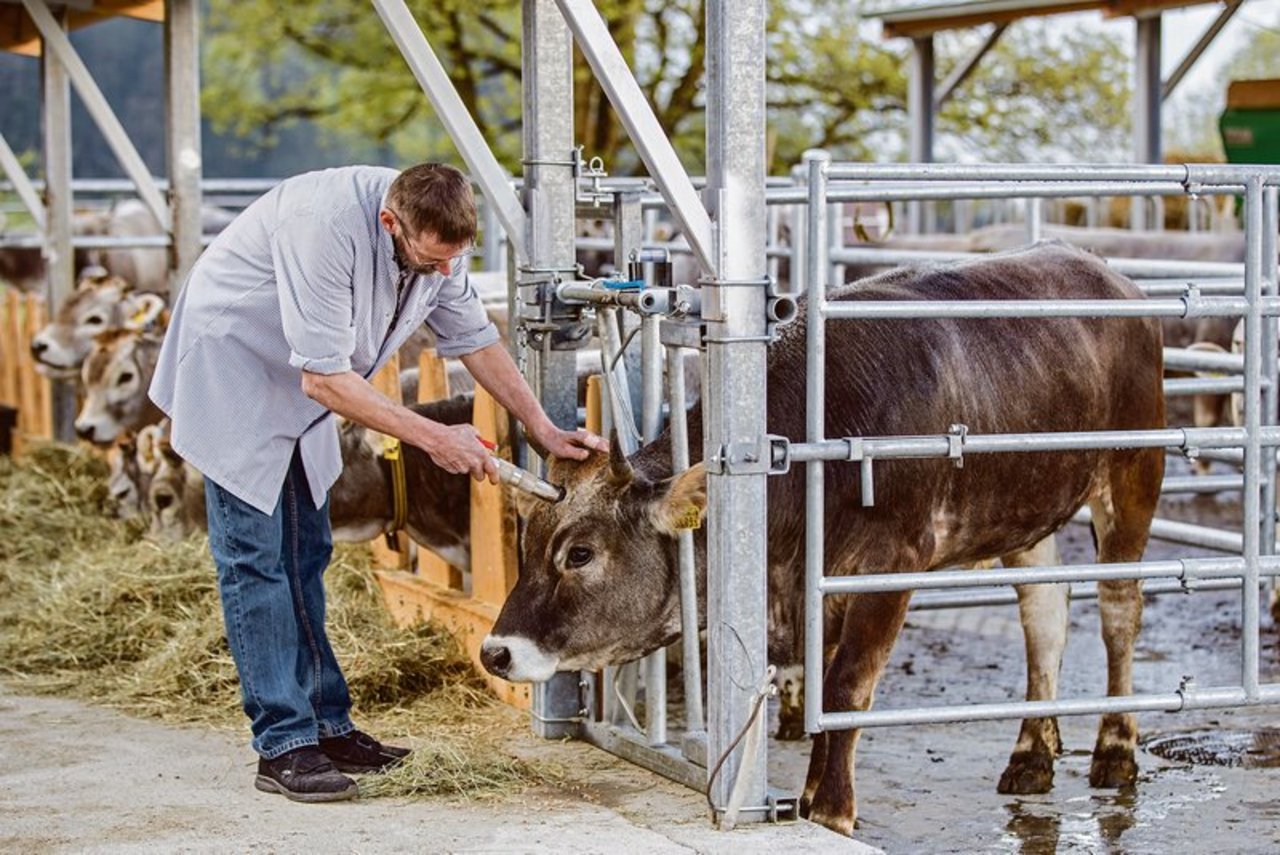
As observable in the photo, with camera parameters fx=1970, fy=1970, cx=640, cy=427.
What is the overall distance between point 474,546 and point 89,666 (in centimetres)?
136

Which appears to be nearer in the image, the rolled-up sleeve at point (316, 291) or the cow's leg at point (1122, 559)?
the rolled-up sleeve at point (316, 291)

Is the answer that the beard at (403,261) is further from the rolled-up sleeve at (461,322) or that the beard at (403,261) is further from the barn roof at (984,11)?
the barn roof at (984,11)

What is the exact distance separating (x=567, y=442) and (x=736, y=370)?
2.65 feet

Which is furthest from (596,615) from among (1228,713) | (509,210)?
(1228,713)

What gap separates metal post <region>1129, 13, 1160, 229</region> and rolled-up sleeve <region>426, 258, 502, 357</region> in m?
12.5

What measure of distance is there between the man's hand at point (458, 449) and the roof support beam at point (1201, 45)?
12152mm

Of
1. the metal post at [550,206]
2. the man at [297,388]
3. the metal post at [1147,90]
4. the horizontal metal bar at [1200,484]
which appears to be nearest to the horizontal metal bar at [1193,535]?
the horizontal metal bar at [1200,484]

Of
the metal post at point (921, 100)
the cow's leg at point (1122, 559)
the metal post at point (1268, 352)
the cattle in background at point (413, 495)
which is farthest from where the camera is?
the metal post at point (921, 100)

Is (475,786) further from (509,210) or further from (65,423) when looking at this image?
(65,423)

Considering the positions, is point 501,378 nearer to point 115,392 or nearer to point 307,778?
point 307,778

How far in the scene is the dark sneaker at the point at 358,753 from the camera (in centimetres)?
505

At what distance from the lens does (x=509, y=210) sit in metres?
5.41

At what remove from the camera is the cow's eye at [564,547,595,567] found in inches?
189

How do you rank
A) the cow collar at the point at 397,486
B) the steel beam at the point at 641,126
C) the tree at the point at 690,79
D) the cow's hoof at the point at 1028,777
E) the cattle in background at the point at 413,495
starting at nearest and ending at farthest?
the steel beam at the point at 641,126, the cow's hoof at the point at 1028,777, the cow collar at the point at 397,486, the cattle in background at the point at 413,495, the tree at the point at 690,79
